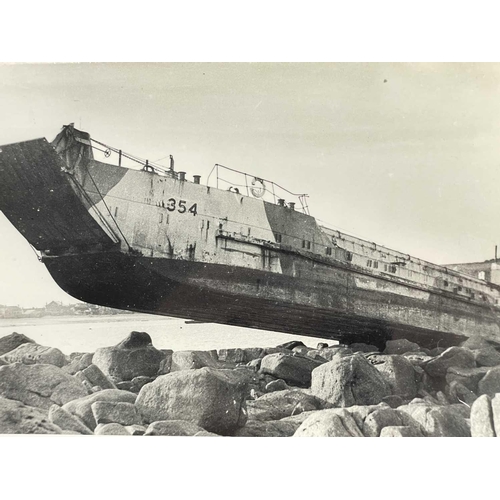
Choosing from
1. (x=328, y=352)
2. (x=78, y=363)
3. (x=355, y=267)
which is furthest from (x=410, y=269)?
(x=78, y=363)

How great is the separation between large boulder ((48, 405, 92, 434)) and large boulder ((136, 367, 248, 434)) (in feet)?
1.70

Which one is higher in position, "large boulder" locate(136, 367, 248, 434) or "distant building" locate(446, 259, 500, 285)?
"distant building" locate(446, 259, 500, 285)

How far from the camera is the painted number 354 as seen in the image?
663 cm

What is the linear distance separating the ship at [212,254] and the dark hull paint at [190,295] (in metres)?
0.01

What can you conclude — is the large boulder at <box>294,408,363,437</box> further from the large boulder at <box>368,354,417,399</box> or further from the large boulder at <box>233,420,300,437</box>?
the large boulder at <box>368,354,417,399</box>

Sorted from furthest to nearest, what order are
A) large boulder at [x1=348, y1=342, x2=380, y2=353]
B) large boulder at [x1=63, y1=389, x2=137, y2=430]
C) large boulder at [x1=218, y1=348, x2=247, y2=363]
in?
large boulder at [x1=348, y1=342, x2=380, y2=353], large boulder at [x1=218, y1=348, x2=247, y2=363], large boulder at [x1=63, y1=389, x2=137, y2=430]

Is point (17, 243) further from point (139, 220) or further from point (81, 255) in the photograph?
point (139, 220)

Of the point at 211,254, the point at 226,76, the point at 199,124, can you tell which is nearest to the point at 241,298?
the point at 211,254

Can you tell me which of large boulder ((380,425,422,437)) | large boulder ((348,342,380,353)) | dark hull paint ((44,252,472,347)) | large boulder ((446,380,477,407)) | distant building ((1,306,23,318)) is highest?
dark hull paint ((44,252,472,347))

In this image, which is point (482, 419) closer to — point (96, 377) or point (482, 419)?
point (482, 419)

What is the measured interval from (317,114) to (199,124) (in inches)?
48.8

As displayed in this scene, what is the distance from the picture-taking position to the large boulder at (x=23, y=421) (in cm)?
519

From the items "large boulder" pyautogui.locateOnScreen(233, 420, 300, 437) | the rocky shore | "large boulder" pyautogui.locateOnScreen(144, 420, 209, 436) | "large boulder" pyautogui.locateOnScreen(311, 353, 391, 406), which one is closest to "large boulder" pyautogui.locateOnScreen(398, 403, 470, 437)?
the rocky shore

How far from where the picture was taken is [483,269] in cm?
689
